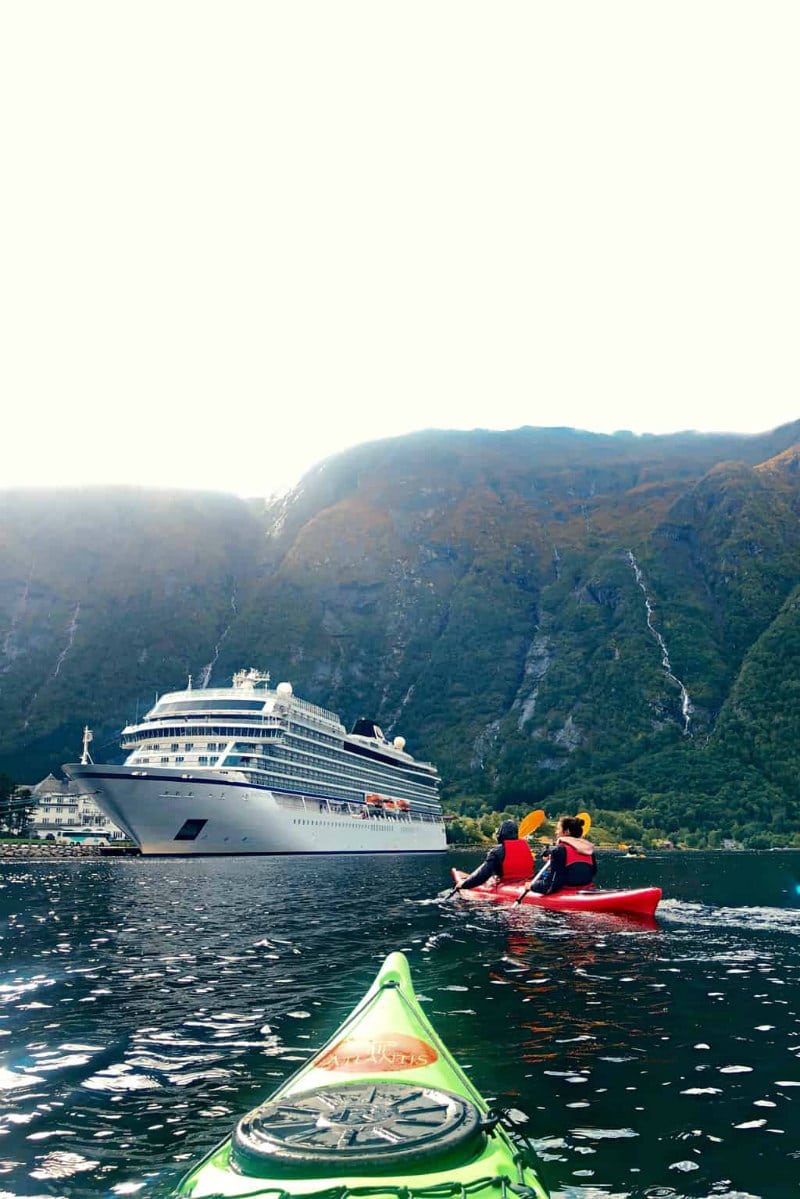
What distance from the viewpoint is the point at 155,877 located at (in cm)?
5512

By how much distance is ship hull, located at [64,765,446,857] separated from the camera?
7712cm

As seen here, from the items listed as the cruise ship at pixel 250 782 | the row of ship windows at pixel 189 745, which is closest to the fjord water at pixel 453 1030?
the cruise ship at pixel 250 782

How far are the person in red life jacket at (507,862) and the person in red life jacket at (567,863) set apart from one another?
345 cm

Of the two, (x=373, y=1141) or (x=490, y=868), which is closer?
(x=373, y=1141)

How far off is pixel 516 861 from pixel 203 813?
161ft

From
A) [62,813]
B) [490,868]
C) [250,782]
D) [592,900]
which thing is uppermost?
[250,782]

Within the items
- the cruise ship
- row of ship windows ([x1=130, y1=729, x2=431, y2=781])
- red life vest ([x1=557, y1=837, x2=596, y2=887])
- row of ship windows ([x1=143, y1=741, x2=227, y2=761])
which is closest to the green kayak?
red life vest ([x1=557, y1=837, x2=596, y2=887])

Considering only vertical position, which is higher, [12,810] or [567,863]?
[12,810]

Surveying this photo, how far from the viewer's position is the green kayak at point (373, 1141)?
6.31 m

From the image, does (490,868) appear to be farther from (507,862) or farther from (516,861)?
(516,861)

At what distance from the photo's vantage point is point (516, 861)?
37.8 metres

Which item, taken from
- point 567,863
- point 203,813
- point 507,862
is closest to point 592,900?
point 567,863

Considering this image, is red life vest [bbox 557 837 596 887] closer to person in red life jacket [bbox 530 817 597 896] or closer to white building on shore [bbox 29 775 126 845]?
person in red life jacket [bbox 530 817 597 896]

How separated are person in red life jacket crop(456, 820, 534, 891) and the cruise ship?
4720cm
